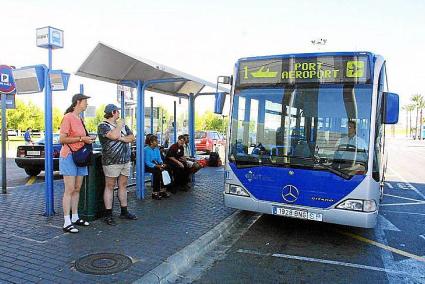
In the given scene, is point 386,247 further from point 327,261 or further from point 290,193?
point 290,193

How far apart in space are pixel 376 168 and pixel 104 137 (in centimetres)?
409

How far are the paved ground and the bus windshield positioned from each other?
59.3 inches

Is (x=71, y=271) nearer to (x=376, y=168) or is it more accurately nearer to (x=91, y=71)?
(x=376, y=168)

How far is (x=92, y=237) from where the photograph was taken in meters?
5.38

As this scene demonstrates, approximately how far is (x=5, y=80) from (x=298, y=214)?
709cm

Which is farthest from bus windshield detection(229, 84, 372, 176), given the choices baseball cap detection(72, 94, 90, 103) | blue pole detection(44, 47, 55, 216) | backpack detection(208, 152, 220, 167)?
backpack detection(208, 152, 220, 167)

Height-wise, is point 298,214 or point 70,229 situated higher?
point 298,214

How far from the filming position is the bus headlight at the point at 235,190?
20.2 feet

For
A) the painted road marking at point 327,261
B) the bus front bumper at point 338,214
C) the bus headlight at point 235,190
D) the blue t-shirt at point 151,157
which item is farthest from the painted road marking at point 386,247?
the blue t-shirt at point 151,157

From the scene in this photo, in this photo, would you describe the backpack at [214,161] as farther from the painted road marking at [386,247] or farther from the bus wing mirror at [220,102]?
the painted road marking at [386,247]

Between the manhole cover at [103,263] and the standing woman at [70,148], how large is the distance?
1102 millimetres

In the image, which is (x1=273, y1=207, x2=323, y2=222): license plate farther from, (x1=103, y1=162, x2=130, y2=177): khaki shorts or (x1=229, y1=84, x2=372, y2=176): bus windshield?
(x1=103, y1=162, x2=130, y2=177): khaki shorts

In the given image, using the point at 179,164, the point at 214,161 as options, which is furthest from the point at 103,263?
the point at 214,161

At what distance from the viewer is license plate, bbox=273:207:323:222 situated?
5.53 m
